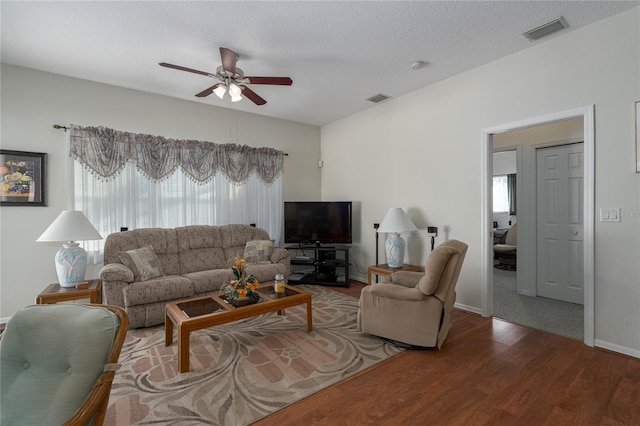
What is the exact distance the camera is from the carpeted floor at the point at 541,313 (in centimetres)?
318

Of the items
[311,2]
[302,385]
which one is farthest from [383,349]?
[311,2]

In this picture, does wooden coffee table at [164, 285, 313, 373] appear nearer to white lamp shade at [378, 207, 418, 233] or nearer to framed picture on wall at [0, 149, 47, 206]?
white lamp shade at [378, 207, 418, 233]

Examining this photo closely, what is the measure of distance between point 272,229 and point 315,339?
109 inches

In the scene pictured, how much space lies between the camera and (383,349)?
8.91ft

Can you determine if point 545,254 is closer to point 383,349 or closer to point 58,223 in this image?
point 383,349

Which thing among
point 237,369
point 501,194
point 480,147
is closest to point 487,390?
point 237,369

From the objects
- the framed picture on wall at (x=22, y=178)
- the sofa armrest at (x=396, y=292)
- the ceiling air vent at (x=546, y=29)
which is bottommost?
the sofa armrest at (x=396, y=292)

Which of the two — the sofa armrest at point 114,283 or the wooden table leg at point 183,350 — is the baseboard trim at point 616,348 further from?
the sofa armrest at point 114,283

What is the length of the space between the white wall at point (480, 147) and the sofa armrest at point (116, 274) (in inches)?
136

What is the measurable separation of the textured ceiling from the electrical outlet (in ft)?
5.51

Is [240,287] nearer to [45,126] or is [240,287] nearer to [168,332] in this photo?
[168,332]

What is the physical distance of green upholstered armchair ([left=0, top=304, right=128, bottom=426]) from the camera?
3.60 ft

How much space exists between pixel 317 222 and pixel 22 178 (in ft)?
12.6

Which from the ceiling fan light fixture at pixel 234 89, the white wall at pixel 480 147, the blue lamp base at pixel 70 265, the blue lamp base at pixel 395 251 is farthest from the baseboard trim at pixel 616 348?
the blue lamp base at pixel 70 265
